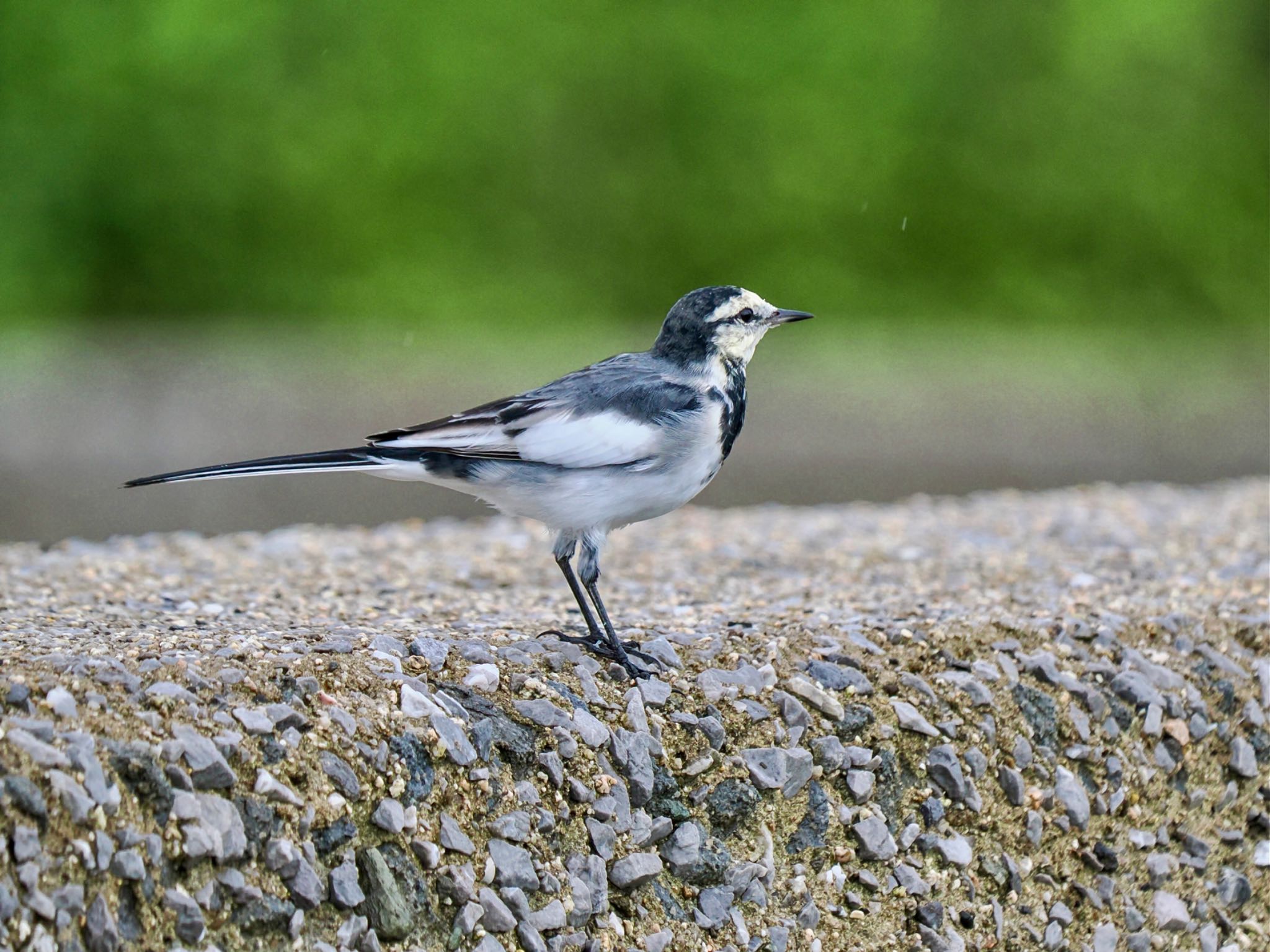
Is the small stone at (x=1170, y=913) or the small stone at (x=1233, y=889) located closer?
the small stone at (x=1170, y=913)

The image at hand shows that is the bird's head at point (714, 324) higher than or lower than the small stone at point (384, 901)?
higher

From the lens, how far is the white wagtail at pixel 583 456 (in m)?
3.04

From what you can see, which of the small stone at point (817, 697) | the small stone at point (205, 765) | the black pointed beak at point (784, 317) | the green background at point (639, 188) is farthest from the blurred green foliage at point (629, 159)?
the small stone at point (205, 765)

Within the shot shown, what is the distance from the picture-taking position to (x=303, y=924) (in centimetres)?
234

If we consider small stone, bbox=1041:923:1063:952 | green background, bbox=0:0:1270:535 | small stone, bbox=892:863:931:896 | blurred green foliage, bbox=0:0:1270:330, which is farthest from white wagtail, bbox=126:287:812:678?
blurred green foliage, bbox=0:0:1270:330

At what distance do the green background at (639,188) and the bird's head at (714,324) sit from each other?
491cm

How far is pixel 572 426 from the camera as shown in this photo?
10.1ft

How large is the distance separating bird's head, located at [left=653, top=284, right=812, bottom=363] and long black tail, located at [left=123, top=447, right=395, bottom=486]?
0.66 metres

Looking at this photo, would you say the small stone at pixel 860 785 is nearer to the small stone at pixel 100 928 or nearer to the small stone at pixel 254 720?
the small stone at pixel 254 720

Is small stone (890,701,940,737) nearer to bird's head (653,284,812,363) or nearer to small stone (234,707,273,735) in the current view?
bird's head (653,284,812,363)

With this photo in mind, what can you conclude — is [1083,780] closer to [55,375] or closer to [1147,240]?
[55,375]

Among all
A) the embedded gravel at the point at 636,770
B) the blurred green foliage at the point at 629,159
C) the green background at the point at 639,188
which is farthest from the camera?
the blurred green foliage at the point at 629,159

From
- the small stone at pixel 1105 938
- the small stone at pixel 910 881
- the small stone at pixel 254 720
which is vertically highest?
the small stone at pixel 254 720

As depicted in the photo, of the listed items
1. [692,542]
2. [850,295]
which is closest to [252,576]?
[692,542]
